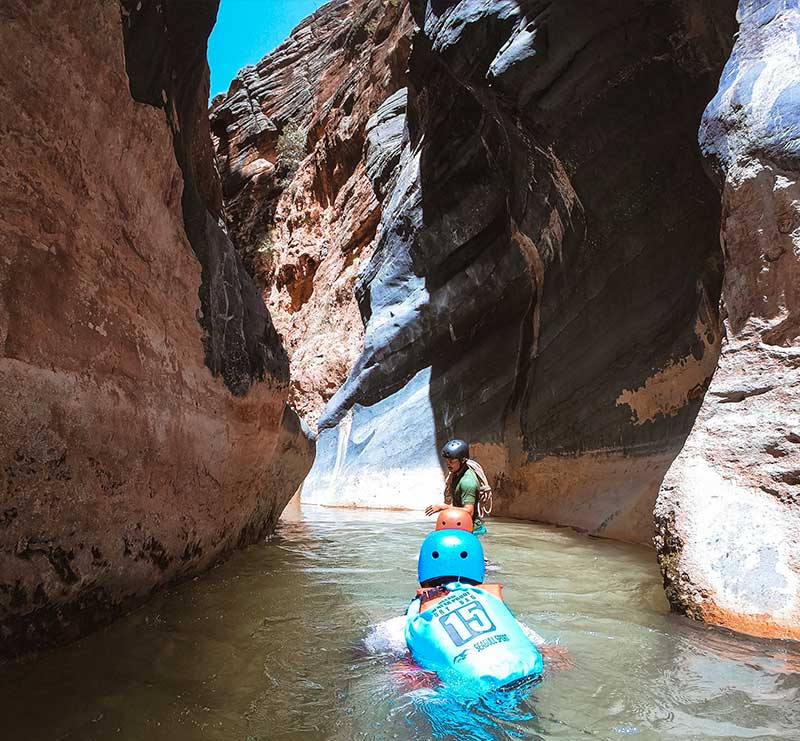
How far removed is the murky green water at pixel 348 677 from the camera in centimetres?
198

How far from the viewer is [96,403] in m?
2.76

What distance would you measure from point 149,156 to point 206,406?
1.57m

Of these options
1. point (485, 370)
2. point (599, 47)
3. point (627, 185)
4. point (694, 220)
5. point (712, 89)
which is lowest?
point (485, 370)

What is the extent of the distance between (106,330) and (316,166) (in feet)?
61.4

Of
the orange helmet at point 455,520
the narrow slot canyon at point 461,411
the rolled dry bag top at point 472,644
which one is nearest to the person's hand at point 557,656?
the narrow slot canyon at point 461,411

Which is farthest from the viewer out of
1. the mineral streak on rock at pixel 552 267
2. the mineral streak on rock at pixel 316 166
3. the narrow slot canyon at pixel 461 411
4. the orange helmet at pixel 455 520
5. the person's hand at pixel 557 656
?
the mineral streak on rock at pixel 316 166

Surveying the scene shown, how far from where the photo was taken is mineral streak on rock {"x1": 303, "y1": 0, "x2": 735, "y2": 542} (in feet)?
23.4

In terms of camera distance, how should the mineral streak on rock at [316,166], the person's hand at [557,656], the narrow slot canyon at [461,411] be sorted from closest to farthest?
the narrow slot canyon at [461,411] → the person's hand at [557,656] → the mineral streak on rock at [316,166]

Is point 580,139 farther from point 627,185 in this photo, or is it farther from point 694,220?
point 694,220

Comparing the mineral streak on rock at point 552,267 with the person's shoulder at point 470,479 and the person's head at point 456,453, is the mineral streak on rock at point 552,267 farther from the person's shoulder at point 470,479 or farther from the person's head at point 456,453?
the person's head at point 456,453

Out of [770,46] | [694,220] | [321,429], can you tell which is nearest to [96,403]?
[770,46]

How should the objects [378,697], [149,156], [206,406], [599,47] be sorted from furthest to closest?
[599,47]
[206,406]
[149,156]
[378,697]

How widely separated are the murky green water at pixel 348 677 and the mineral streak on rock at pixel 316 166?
39.8 ft

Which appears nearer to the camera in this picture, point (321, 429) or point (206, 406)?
point (206, 406)
